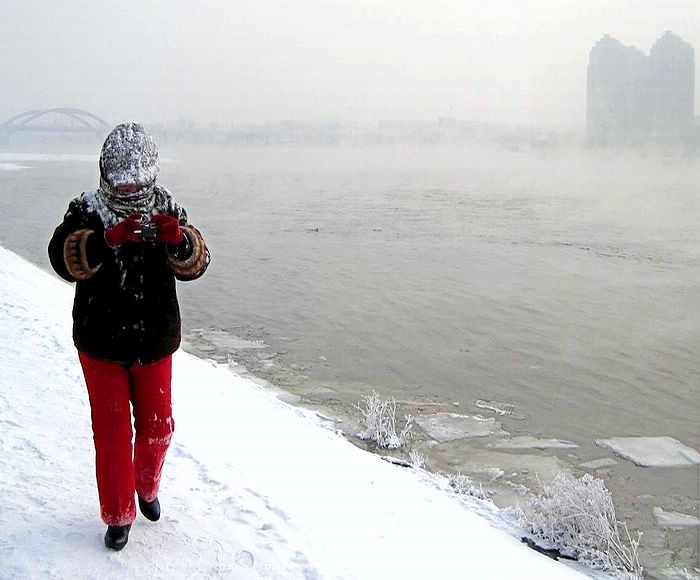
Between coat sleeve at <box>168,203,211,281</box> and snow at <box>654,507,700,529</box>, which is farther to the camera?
snow at <box>654,507,700,529</box>

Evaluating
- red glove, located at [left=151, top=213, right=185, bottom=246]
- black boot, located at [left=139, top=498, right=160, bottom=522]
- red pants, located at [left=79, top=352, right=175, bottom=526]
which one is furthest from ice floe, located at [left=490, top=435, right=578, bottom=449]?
red glove, located at [left=151, top=213, right=185, bottom=246]

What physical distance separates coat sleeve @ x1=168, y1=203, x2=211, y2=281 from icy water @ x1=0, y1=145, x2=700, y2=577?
187 inches

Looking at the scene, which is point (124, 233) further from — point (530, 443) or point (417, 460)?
point (530, 443)

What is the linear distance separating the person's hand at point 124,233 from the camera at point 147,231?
0.04ft

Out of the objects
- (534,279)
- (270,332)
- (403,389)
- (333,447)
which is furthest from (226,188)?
(333,447)

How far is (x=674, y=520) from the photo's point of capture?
23.2 feet

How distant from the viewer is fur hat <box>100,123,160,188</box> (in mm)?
2936

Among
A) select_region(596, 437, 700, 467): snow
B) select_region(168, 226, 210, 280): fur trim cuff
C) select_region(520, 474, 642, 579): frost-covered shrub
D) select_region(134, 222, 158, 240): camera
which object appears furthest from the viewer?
select_region(596, 437, 700, 467): snow

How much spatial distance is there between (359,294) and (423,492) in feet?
43.6

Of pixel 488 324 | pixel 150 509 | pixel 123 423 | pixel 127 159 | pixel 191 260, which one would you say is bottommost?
pixel 488 324

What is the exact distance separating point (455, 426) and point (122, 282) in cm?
688

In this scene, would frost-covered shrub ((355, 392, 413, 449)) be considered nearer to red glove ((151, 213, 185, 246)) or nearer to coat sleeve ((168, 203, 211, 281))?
coat sleeve ((168, 203, 211, 281))

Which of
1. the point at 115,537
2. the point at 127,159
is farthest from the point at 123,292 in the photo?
the point at 115,537

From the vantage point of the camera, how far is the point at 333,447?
619 cm
